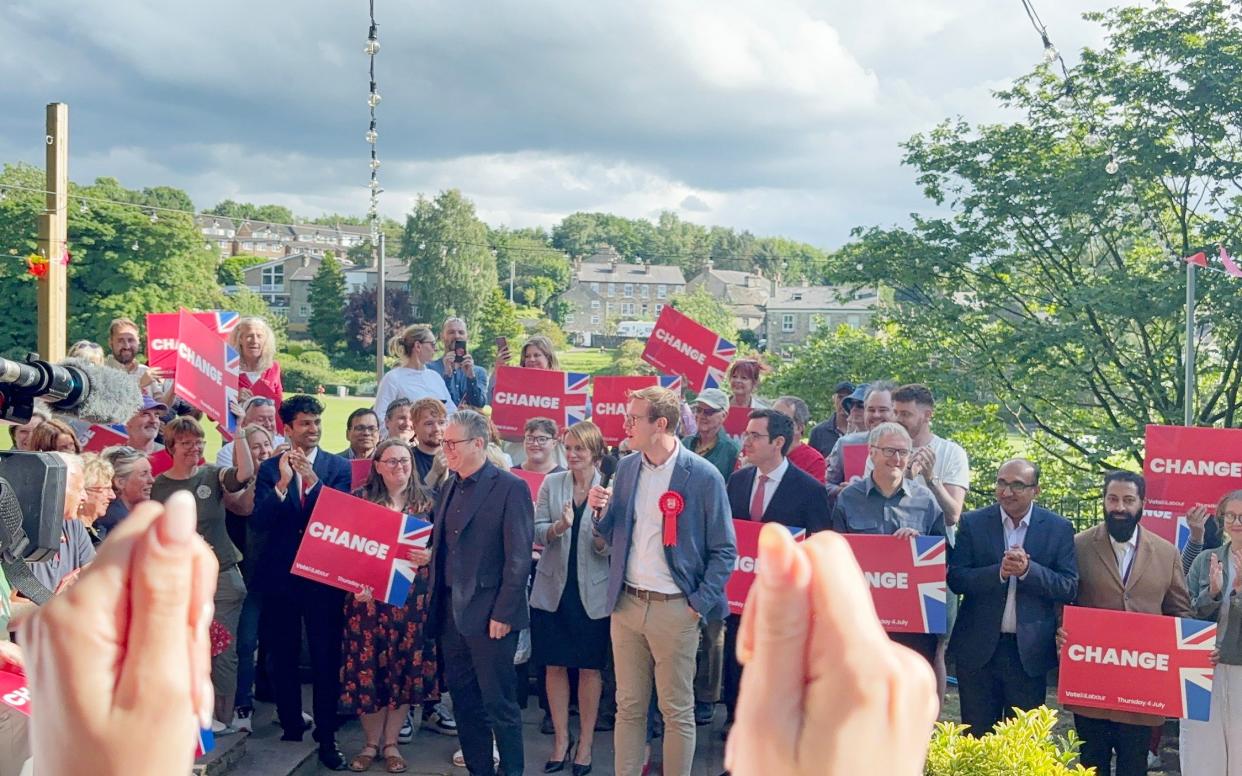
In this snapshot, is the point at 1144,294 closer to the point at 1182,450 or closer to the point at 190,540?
the point at 1182,450

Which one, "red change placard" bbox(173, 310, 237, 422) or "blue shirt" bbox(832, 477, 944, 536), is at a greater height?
"red change placard" bbox(173, 310, 237, 422)

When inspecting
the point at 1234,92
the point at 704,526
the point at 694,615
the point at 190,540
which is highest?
the point at 1234,92

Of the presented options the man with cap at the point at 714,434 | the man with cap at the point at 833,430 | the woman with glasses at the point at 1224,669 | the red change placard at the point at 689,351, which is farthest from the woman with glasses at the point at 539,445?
the woman with glasses at the point at 1224,669

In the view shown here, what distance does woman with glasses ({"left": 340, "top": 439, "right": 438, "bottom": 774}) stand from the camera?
7430 millimetres

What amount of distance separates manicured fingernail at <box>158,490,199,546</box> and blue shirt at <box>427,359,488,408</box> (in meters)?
9.41

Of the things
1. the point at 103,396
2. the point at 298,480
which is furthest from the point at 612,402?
the point at 103,396

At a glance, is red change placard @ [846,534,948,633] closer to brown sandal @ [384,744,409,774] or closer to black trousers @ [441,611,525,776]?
black trousers @ [441,611,525,776]

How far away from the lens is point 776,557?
0.87m

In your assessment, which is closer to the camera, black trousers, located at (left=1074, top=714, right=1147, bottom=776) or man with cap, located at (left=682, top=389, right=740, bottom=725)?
black trousers, located at (left=1074, top=714, right=1147, bottom=776)

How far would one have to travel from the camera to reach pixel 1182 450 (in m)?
7.35

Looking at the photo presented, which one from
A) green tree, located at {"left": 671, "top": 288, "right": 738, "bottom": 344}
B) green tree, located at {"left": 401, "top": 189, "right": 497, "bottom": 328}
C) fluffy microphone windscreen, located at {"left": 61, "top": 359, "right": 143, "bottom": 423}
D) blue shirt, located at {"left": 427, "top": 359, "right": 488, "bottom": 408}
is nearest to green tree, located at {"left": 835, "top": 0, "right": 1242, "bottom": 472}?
blue shirt, located at {"left": 427, "top": 359, "right": 488, "bottom": 408}

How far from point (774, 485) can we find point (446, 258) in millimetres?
79811

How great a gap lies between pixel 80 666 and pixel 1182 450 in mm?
7517

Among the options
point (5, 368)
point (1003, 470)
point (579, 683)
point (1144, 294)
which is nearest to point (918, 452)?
point (1003, 470)
